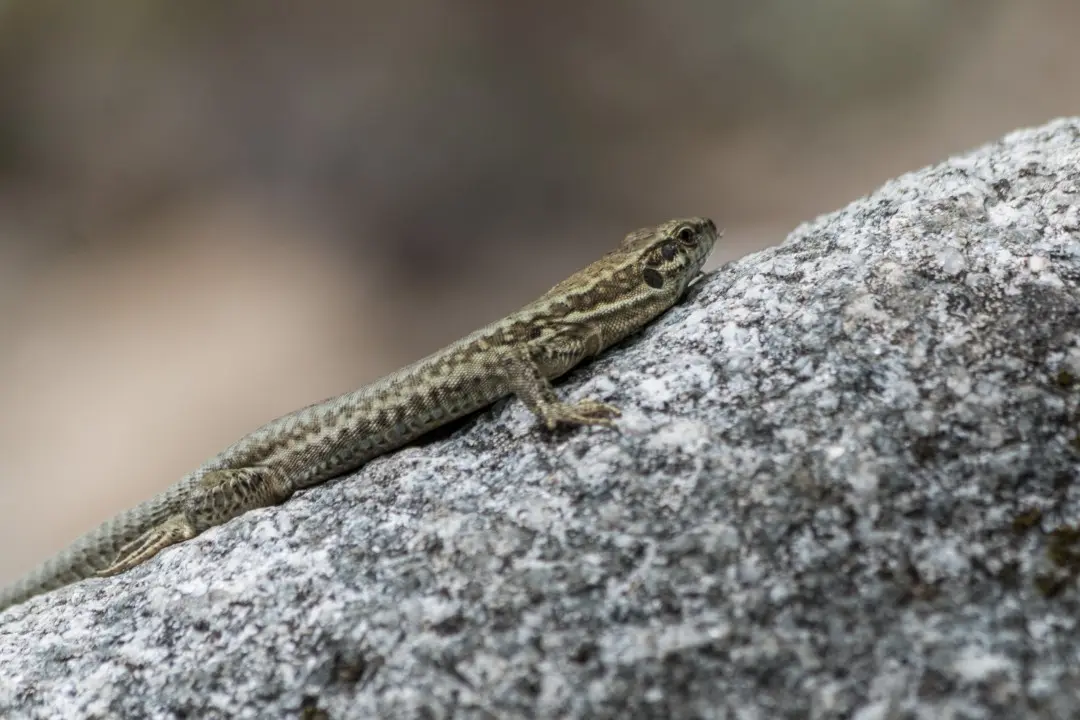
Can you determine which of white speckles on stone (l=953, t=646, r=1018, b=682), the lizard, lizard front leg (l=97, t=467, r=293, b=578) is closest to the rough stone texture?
white speckles on stone (l=953, t=646, r=1018, b=682)

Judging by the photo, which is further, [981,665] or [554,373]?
[554,373]

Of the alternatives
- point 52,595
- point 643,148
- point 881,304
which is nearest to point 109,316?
point 643,148

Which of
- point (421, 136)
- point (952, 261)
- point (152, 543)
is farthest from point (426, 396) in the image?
point (421, 136)

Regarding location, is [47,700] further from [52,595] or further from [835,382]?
[835,382]

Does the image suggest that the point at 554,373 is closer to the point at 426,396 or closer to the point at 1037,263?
the point at 426,396

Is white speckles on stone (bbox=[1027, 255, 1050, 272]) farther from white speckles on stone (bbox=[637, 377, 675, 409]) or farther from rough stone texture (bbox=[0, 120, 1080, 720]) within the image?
white speckles on stone (bbox=[637, 377, 675, 409])

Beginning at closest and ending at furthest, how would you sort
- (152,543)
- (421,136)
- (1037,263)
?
(1037,263) → (152,543) → (421,136)
